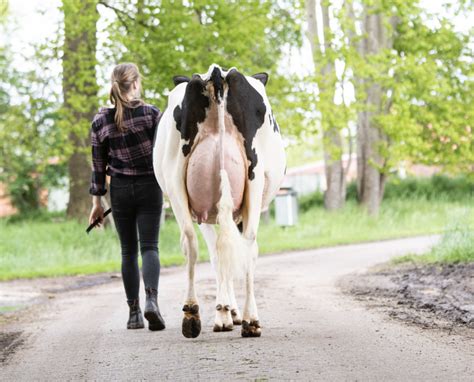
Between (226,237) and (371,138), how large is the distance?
1040 inches

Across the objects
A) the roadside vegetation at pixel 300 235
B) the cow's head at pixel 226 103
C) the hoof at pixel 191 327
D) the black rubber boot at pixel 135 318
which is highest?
the cow's head at pixel 226 103

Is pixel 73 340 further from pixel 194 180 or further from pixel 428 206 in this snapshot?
pixel 428 206

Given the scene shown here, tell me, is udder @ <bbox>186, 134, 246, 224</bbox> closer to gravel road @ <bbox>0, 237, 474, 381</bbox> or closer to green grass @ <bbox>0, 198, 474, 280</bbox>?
gravel road @ <bbox>0, 237, 474, 381</bbox>

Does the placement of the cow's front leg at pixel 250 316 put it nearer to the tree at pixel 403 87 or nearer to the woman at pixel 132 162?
the woman at pixel 132 162

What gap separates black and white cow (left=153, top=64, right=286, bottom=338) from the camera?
7.20m

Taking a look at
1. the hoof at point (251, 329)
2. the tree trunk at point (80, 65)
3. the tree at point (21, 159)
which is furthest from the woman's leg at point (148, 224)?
the tree at point (21, 159)

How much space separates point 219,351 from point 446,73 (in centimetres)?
2824

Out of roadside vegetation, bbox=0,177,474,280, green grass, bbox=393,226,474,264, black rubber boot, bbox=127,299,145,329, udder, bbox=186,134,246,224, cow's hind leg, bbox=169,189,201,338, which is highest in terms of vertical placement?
udder, bbox=186,134,246,224

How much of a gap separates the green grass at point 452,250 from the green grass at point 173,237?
62 centimetres

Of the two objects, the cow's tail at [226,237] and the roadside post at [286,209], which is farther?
the roadside post at [286,209]

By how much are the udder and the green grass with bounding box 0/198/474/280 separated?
9.14 m

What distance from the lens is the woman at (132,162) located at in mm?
8258

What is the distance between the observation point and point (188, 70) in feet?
72.5

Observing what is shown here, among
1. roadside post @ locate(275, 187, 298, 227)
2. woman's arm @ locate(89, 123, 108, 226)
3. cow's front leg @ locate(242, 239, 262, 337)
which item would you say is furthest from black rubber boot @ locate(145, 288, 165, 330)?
roadside post @ locate(275, 187, 298, 227)
